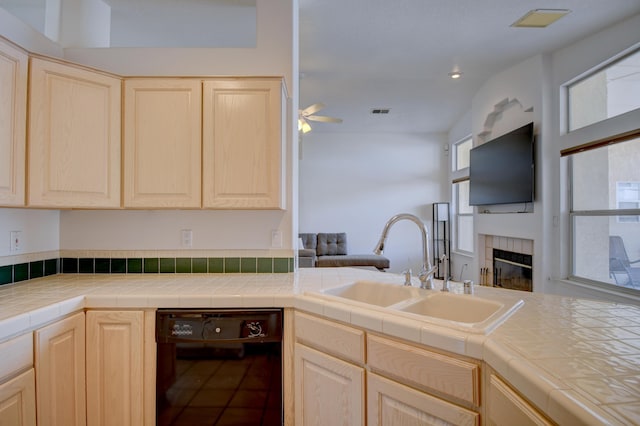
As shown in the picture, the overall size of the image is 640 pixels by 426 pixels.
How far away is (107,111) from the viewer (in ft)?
6.12

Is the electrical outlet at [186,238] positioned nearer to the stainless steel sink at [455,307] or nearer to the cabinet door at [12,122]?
the cabinet door at [12,122]

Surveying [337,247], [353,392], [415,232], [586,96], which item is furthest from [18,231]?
[415,232]

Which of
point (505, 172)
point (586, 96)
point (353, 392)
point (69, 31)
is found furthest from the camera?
point (505, 172)

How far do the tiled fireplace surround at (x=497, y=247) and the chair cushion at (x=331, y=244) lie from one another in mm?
2571

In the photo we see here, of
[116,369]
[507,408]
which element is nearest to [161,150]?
[116,369]

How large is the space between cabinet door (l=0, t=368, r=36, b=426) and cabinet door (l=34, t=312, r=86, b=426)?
0.03 metres

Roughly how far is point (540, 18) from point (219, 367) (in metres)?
3.61

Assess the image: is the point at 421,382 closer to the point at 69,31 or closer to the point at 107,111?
the point at 107,111

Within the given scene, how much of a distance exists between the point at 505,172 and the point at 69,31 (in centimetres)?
434

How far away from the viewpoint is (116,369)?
1552mm

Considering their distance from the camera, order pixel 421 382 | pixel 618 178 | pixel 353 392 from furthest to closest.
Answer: pixel 618 178, pixel 353 392, pixel 421 382

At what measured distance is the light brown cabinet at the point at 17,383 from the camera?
3.91 ft

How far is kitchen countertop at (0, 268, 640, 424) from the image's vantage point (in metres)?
0.68

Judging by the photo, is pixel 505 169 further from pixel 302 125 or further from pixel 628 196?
pixel 302 125
